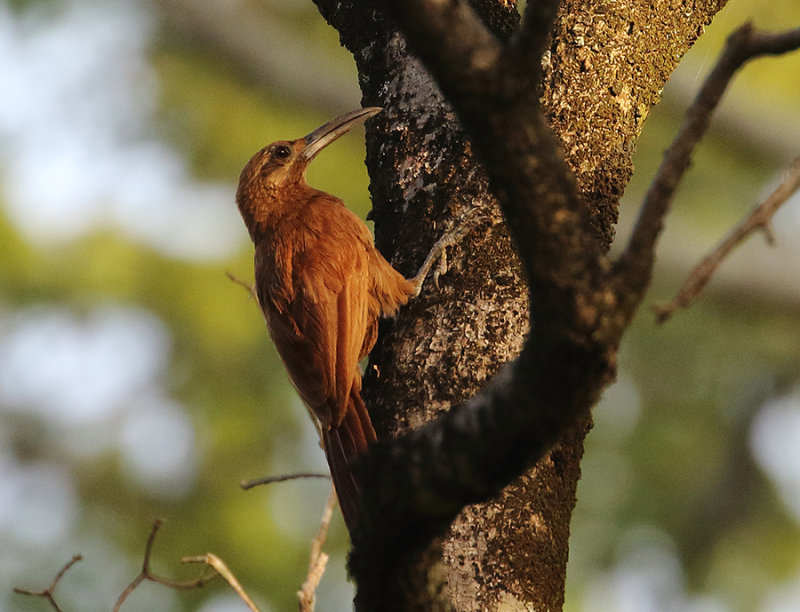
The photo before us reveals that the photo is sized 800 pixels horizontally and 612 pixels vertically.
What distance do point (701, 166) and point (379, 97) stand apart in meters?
6.62

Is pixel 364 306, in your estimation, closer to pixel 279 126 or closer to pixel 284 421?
pixel 284 421

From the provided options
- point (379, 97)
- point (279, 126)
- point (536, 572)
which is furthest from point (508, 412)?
point (279, 126)

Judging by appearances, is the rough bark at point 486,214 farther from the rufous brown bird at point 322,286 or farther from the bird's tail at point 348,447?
the bird's tail at point 348,447

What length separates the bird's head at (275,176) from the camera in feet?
14.0

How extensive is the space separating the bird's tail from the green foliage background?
12.2ft

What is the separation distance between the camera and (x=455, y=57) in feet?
4.58

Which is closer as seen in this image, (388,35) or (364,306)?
(388,35)

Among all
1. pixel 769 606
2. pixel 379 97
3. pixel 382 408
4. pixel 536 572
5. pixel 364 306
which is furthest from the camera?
pixel 769 606

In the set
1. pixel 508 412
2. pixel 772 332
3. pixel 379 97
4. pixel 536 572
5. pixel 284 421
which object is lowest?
pixel 284 421

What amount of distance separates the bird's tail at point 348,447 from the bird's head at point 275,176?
135 cm

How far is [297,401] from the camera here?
312 inches

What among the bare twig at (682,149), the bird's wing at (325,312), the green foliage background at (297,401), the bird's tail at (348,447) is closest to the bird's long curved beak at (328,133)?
the bird's wing at (325,312)

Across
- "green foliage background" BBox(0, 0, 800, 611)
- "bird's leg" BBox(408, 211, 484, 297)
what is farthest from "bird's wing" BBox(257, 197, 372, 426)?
"green foliage background" BBox(0, 0, 800, 611)

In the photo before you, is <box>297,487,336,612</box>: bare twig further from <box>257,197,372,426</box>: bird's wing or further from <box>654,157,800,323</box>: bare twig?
<box>654,157,800,323</box>: bare twig
